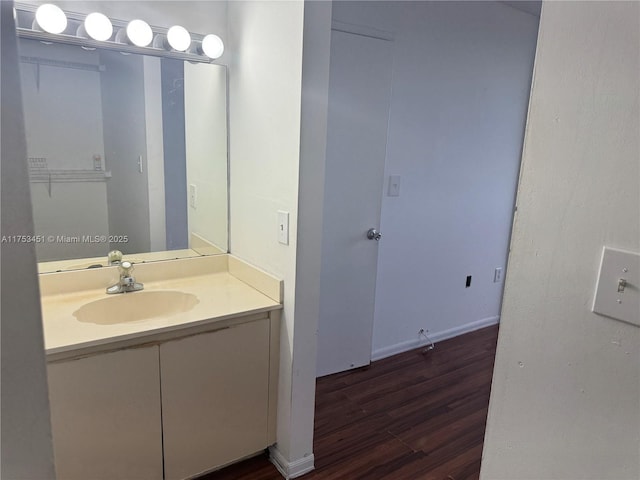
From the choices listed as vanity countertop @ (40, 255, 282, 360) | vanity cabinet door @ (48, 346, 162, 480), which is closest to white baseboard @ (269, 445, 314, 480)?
vanity cabinet door @ (48, 346, 162, 480)

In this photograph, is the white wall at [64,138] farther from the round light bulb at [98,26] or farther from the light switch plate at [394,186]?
the light switch plate at [394,186]

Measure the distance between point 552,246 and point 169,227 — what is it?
1724 millimetres

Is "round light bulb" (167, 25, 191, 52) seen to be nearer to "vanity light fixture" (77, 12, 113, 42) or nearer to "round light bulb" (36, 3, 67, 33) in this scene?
"vanity light fixture" (77, 12, 113, 42)

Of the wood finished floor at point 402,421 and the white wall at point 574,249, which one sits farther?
the wood finished floor at point 402,421

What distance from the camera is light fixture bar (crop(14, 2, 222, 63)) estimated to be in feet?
5.32

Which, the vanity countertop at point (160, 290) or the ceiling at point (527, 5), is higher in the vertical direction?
the ceiling at point (527, 5)

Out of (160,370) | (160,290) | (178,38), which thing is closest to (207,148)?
(178,38)

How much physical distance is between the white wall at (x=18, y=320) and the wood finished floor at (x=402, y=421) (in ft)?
5.00

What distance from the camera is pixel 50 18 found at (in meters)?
1.62

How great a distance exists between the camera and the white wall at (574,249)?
709mm

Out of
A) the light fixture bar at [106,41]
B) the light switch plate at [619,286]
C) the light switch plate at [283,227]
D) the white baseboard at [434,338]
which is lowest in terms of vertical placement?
the white baseboard at [434,338]

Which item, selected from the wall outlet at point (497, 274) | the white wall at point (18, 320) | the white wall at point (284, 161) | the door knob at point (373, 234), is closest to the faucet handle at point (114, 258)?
the white wall at point (284, 161)

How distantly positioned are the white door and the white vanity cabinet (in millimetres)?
818

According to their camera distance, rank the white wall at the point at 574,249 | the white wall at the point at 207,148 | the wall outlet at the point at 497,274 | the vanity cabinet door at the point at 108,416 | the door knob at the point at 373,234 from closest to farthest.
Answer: the white wall at the point at 574,249 → the vanity cabinet door at the point at 108,416 → the white wall at the point at 207,148 → the door knob at the point at 373,234 → the wall outlet at the point at 497,274
